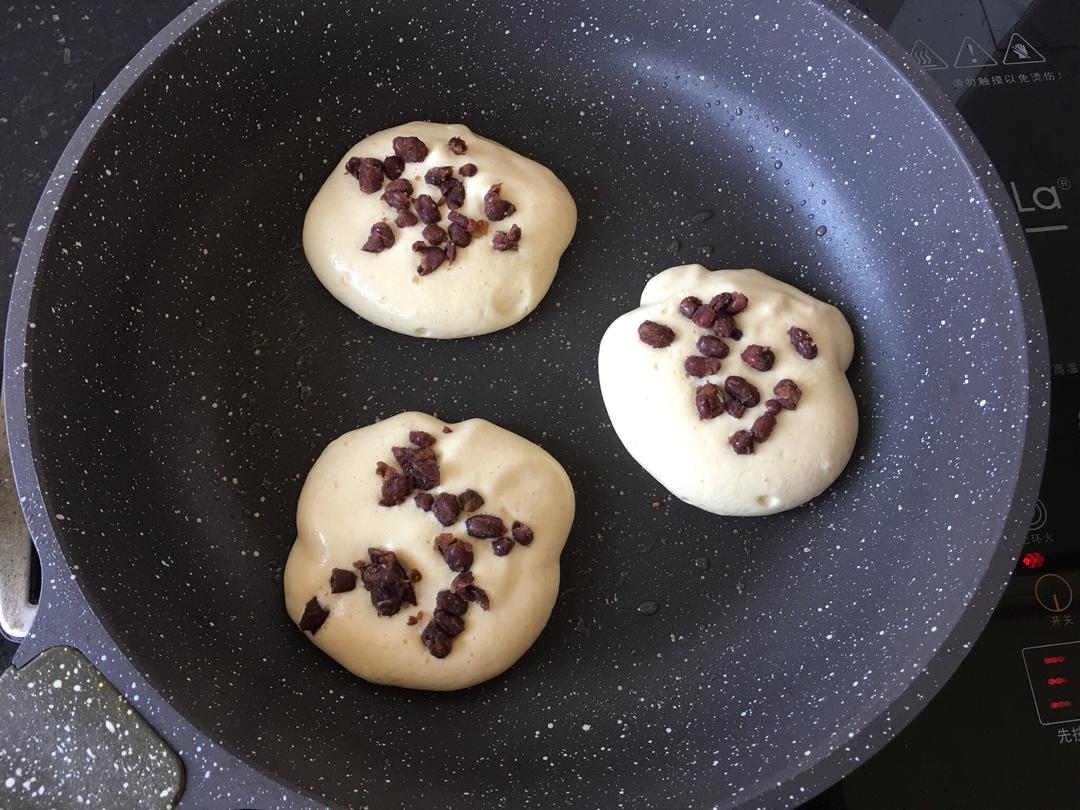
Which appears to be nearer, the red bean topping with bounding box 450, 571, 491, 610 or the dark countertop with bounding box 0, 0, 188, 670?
the red bean topping with bounding box 450, 571, 491, 610

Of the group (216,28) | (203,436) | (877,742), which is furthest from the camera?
(203,436)

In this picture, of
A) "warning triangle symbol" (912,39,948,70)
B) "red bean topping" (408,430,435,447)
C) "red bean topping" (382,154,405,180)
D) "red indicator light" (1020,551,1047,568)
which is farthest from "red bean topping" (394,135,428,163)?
"red indicator light" (1020,551,1047,568)

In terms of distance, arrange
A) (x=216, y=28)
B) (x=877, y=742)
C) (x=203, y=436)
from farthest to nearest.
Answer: (x=203, y=436) < (x=216, y=28) < (x=877, y=742)

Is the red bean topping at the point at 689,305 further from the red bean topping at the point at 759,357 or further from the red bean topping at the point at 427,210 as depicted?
the red bean topping at the point at 427,210

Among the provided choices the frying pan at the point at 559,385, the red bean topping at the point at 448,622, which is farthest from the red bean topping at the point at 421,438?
the red bean topping at the point at 448,622

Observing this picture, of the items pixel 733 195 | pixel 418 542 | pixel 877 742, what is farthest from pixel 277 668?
pixel 733 195

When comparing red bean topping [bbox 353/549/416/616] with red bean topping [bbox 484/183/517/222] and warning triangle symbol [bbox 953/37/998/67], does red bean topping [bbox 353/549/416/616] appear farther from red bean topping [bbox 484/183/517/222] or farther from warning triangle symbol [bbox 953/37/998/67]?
warning triangle symbol [bbox 953/37/998/67]

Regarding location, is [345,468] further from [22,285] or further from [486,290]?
[22,285]

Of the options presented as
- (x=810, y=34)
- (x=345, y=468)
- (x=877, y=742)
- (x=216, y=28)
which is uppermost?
(x=216, y=28)
